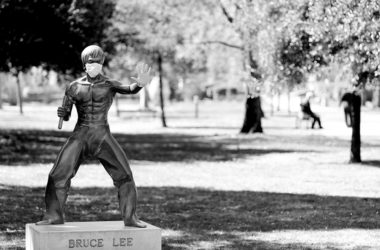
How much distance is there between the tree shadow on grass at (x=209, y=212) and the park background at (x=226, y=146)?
23 millimetres

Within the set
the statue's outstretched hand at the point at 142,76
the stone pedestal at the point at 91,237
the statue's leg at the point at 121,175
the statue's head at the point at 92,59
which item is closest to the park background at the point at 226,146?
the statue's leg at the point at 121,175

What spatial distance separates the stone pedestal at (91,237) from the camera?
845 cm

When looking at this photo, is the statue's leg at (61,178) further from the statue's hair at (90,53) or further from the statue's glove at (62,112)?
the statue's hair at (90,53)

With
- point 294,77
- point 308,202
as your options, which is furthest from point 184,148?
point 308,202

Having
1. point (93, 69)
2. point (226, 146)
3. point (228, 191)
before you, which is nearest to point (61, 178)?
point (93, 69)

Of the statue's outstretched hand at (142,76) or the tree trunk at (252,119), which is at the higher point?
the statue's outstretched hand at (142,76)

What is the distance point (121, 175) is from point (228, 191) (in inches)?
385

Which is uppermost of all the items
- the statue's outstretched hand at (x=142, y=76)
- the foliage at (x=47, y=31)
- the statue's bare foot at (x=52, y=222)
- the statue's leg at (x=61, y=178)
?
the foliage at (x=47, y=31)

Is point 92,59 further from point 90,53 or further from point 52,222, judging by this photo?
point 52,222

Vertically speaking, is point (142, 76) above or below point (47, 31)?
below

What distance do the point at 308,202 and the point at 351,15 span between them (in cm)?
341

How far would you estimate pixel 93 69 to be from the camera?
890 centimetres

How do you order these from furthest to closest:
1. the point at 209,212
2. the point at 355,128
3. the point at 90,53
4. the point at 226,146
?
the point at 226,146 → the point at 355,128 → the point at 209,212 → the point at 90,53

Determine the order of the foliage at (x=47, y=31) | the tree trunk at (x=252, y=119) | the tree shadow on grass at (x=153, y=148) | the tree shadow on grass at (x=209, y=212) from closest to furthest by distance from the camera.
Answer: the tree shadow on grass at (x=209, y=212) → the tree shadow on grass at (x=153, y=148) → the foliage at (x=47, y=31) → the tree trunk at (x=252, y=119)
